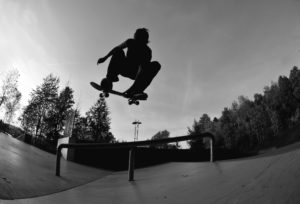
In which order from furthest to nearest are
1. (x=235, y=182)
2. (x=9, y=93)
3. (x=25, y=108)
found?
(x=25, y=108), (x=9, y=93), (x=235, y=182)

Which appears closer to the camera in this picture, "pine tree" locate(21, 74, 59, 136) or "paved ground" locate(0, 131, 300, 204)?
"paved ground" locate(0, 131, 300, 204)

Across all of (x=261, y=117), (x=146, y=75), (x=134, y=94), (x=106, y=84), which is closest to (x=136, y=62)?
(x=146, y=75)

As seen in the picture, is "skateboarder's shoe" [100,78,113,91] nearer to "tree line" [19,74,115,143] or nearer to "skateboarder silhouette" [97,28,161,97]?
"skateboarder silhouette" [97,28,161,97]

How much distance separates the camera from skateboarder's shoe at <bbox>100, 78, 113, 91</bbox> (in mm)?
6187

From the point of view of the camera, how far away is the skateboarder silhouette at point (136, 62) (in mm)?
5012

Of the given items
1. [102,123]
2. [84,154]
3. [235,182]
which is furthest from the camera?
[102,123]

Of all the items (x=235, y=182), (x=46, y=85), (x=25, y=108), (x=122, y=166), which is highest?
(x=46, y=85)

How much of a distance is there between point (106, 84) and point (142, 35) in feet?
6.37

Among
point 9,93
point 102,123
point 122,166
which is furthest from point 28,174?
point 102,123

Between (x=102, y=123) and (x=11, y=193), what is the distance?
48863 millimetres

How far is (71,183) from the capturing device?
453 cm

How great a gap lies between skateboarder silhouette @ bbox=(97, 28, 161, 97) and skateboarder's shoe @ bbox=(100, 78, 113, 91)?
34 centimetres

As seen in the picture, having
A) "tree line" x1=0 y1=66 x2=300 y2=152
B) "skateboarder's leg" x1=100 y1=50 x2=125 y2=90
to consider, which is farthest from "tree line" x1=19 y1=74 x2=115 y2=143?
"skateboarder's leg" x1=100 y1=50 x2=125 y2=90

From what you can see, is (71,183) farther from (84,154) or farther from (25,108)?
(25,108)
